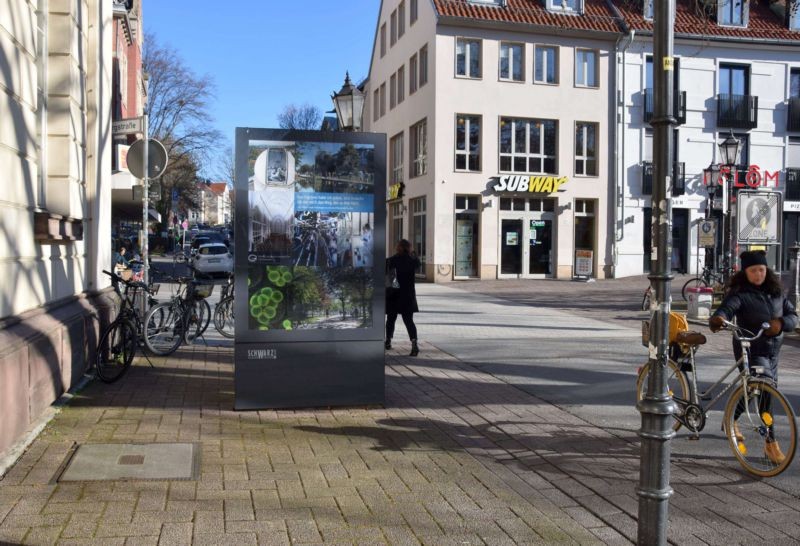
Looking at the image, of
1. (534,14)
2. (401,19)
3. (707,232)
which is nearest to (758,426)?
(707,232)

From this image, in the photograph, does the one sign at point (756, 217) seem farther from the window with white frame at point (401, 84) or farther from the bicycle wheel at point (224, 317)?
the window with white frame at point (401, 84)

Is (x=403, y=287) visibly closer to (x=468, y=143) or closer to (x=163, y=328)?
(x=163, y=328)

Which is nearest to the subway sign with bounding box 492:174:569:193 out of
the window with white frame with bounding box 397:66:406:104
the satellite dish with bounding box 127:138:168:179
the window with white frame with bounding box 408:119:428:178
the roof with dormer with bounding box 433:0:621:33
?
the window with white frame with bounding box 408:119:428:178

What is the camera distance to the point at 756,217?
15688 millimetres

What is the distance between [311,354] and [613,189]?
27.2m

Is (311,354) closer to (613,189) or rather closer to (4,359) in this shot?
(4,359)

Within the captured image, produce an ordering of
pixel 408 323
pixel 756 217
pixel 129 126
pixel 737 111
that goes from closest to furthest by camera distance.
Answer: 1. pixel 408 323
2. pixel 129 126
3. pixel 756 217
4. pixel 737 111

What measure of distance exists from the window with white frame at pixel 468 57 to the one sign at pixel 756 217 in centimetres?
1707

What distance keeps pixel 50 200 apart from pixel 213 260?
25210 millimetres

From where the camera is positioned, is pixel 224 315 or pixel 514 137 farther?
pixel 514 137

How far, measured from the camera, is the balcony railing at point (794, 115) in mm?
33781

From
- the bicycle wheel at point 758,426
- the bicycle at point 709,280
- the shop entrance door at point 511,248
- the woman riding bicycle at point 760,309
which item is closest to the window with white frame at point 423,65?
the shop entrance door at point 511,248

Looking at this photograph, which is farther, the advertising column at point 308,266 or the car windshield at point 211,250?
the car windshield at point 211,250

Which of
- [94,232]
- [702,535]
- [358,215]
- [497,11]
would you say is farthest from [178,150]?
[702,535]
